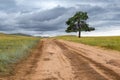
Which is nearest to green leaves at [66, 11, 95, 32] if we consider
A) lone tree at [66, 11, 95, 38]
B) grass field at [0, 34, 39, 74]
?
lone tree at [66, 11, 95, 38]

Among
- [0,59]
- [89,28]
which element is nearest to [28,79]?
[0,59]

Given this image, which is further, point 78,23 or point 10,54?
point 78,23

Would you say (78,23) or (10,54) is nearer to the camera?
(10,54)

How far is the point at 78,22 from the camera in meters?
106

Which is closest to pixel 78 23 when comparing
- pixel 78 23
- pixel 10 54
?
pixel 78 23

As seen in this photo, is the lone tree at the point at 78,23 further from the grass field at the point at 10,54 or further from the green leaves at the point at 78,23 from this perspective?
the grass field at the point at 10,54

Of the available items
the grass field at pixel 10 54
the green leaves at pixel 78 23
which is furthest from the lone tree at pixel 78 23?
the grass field at pixel 10 54

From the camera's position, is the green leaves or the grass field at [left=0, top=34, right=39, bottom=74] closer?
the grass field at [left=0, top=34, right=39, bottom=74]

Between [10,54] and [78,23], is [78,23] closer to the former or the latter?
[78,23]

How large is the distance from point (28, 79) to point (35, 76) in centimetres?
77

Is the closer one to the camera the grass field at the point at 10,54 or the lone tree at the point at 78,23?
the grass field at the point at 10,54

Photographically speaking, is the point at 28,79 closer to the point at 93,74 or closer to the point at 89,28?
the point at 93,74

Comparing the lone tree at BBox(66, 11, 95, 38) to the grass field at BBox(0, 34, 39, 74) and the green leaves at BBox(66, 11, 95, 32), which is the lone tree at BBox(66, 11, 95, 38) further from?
the grass field at BBox(0, 34, 39, 74)

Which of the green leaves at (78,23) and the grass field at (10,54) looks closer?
the grass field at (10,54)
